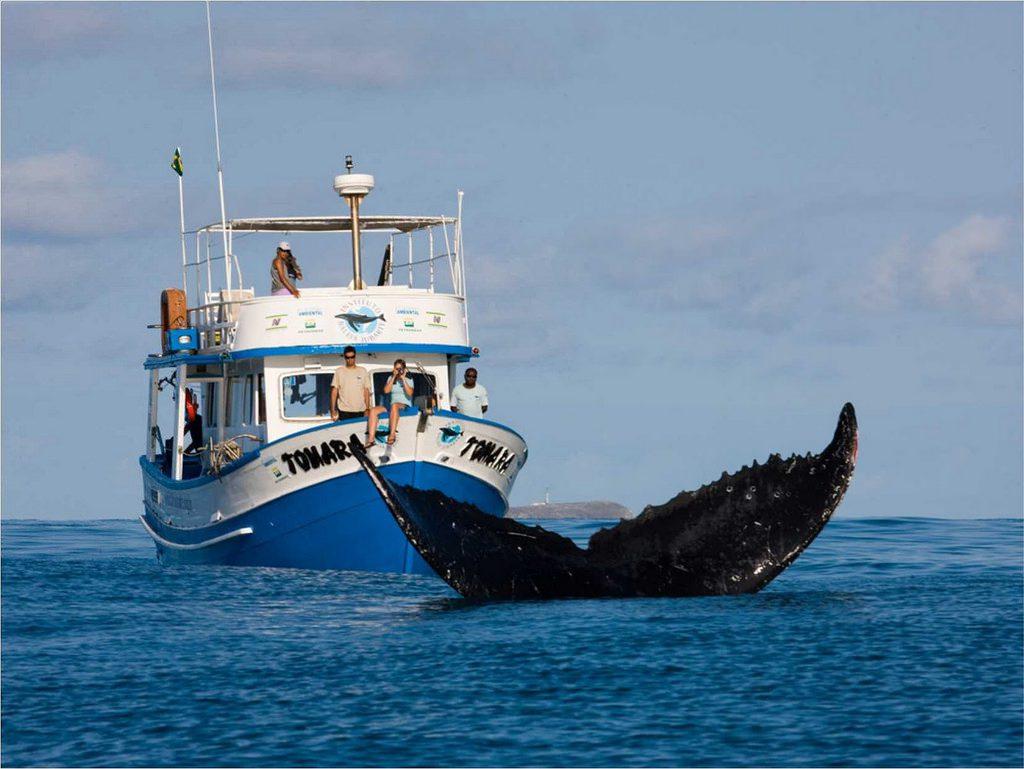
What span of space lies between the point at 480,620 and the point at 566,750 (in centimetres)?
703

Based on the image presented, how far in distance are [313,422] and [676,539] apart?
31.6 ft

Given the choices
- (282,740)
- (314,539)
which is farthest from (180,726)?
(314,539)

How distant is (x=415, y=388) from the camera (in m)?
32.3

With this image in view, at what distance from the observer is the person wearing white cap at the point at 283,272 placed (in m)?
31.4

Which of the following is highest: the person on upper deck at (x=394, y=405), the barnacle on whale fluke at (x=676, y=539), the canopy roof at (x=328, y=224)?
the canopy roof at (x=328, y=224)

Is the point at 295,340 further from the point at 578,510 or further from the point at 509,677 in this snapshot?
the point at 578,510

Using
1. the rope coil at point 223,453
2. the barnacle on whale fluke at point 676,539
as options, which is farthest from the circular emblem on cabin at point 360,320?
the barnacle on whale fluke at point 676,539

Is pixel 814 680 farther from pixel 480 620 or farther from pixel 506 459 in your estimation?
pixel 506 459

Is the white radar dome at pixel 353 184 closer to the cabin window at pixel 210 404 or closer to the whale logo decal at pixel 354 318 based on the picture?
the whale logo decal at pixel 354 318

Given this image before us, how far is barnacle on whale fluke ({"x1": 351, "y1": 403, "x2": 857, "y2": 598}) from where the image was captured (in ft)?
76.3

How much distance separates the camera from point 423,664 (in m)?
19.0

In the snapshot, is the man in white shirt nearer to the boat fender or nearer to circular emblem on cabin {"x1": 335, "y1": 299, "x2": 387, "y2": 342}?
circular emblem on cabin {"x1": 335, "y1": 299, "x2": 387, "y2": 342}

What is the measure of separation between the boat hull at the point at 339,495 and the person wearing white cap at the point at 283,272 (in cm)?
359

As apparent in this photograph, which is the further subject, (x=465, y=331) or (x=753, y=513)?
(x=465, y=331)
